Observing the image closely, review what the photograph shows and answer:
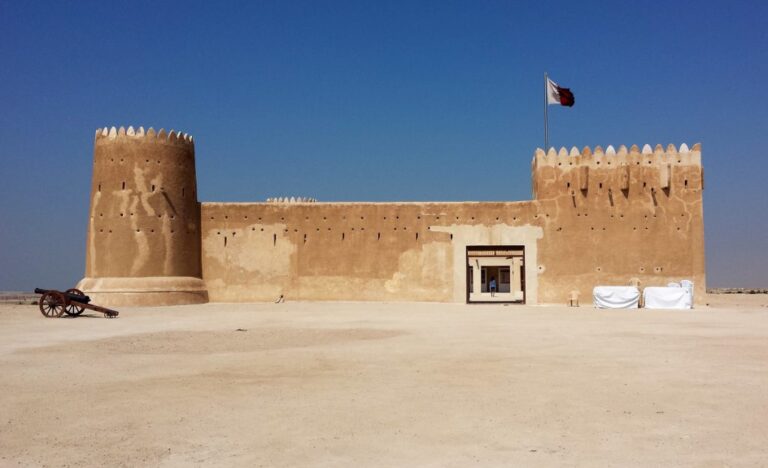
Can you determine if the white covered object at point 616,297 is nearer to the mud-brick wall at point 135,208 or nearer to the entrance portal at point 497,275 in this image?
the entrance portal at point 497,275

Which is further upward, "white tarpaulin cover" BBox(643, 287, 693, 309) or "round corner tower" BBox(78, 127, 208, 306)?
"round corner tower" BBox(78, 127, 208, 306)

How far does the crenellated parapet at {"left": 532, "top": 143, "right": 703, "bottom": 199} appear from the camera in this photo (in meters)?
22.9

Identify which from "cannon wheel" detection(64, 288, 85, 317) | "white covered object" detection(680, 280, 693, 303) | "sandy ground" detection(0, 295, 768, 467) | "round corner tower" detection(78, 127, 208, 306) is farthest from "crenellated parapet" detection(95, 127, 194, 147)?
"white covered object" detection(680, 280, 693, 303)

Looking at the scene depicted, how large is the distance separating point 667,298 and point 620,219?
333 centimetres

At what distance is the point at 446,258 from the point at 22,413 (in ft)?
61.3

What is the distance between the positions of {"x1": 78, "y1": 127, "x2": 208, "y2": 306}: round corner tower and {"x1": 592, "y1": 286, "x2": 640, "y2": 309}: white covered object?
1332 cm

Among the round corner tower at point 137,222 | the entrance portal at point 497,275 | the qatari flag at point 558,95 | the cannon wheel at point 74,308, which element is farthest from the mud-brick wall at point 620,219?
the cannon wheel at point 74,308

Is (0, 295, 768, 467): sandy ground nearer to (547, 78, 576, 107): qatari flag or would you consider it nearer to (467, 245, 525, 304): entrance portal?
(547, 78, 576, 107): qatari flag

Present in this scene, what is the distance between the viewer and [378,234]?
24.0 meters

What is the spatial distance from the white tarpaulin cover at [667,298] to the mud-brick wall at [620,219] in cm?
182

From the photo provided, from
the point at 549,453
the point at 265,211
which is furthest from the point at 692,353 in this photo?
the point at 265,211

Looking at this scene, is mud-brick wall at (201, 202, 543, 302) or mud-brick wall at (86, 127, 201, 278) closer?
mud-brick wall at (86, 127, 201, 278)

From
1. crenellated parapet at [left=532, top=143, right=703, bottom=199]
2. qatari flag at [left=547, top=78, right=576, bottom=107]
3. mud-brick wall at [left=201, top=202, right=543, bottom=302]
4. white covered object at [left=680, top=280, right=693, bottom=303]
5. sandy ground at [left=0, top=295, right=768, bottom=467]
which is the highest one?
qatari flag at [left=547, top=78, right=576, bottom=107]

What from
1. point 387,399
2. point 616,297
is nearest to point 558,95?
point 616,297
